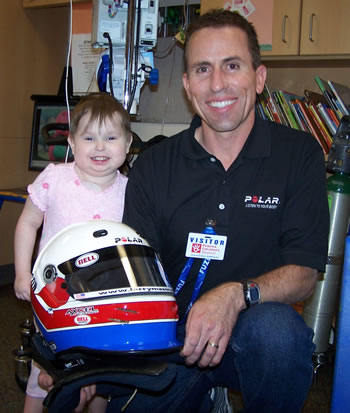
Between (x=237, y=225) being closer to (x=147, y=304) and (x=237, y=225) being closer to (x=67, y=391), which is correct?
(x=147, y=304)

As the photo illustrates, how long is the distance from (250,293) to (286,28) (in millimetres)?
1767

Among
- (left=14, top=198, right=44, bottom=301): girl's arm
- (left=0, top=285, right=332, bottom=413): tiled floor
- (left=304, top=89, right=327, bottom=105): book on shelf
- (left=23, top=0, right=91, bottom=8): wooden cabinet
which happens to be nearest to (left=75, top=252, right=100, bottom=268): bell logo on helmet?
(left=14, top=198, right=44, bottom=301): girl's arm

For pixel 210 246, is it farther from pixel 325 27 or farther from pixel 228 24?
pixel 325 27

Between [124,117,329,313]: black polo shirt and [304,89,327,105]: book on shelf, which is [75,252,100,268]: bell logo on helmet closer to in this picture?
[124,117,329,313]: black polo shirt

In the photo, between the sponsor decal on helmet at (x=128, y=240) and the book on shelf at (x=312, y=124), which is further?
the book on shelf at (x=312, y=124)

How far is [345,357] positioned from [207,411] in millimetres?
455

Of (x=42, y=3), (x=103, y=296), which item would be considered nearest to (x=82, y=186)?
(x=103, y=296)

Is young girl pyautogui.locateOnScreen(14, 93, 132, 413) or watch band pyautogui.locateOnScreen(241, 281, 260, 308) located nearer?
watch band pyautogui.locateOnScreen(241, 281, 260, 308)

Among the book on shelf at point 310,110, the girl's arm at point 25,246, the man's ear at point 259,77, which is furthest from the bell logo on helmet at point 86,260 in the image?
the book on shelf at point 310,110

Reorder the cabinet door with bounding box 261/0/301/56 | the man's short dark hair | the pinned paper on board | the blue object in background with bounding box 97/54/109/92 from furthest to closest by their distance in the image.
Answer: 1. the pinned paper on board
2. the cabinet door with bounding box 261/0/301/56
3. the blue object in background with bounding box 97/54/109/92
4. the man's short dark hair

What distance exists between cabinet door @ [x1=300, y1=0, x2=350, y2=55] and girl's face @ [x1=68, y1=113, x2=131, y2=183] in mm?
1366

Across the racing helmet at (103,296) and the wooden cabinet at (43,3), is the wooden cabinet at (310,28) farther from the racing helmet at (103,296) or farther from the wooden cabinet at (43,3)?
the racing helmet at (103,296)

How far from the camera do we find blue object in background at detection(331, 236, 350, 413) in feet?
3.97

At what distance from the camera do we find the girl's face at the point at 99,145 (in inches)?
58.2
